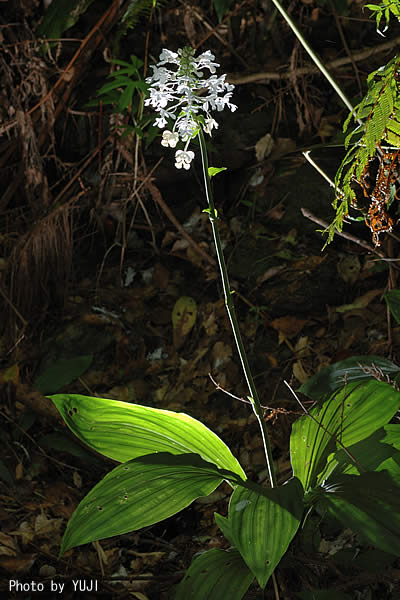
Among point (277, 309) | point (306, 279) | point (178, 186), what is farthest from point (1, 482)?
point (178, 186)

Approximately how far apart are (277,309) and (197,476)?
128 centimetres

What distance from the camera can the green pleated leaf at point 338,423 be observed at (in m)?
1.34

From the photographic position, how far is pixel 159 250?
2.87 m

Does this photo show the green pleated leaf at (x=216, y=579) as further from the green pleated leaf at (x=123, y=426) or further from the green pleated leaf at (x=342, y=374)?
the green pleated leaf at (x=342, y=374)

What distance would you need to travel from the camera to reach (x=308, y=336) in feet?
7.70

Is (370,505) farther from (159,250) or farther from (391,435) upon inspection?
(159,250)

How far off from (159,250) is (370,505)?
6.25ft

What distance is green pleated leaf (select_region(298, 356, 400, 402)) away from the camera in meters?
1.61

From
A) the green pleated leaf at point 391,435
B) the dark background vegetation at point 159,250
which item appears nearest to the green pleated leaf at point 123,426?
the green pleated leaf at point 391,435

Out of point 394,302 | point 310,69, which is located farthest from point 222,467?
point 310,69

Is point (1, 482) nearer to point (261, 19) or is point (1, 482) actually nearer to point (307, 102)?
point (307, 102)

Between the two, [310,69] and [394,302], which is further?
[310,69]

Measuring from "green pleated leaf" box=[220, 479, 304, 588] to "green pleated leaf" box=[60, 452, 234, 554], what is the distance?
98 millimetres

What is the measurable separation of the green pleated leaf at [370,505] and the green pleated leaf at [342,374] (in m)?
0.36
